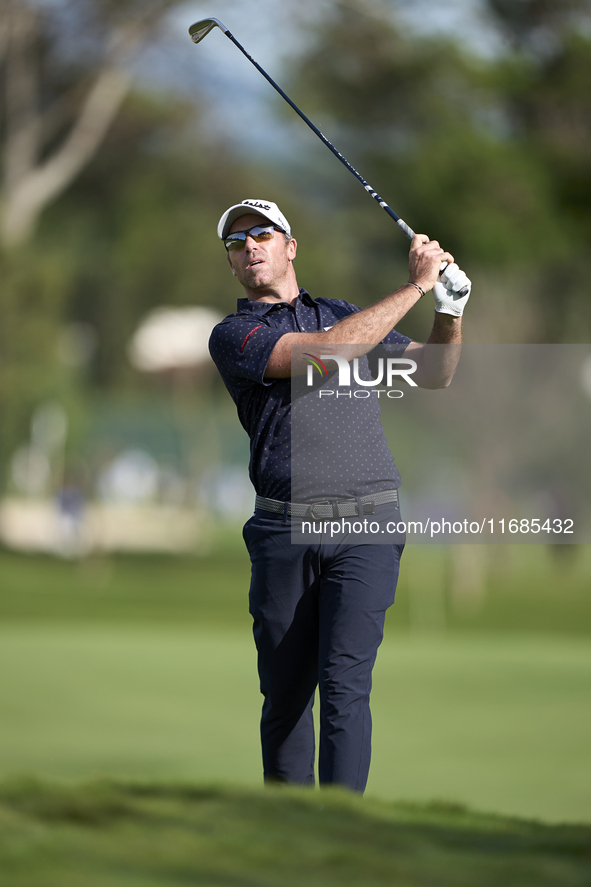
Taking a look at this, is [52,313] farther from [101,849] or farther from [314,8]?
[101,849]

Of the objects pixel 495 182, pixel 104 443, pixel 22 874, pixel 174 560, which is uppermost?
pixel 495 182

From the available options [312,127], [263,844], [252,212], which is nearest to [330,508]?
[252,212]

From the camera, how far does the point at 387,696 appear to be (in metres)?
6.77

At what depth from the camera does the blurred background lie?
574 cm

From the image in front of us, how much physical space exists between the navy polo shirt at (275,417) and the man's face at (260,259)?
9 centimetres

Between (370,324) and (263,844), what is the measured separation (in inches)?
55.4

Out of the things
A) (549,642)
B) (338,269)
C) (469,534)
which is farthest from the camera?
(338,269)

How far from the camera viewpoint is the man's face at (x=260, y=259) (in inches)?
130

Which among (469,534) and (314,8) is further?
(314,8)

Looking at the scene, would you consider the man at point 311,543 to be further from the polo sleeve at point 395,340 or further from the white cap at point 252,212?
the polo sleeve at point 395,340

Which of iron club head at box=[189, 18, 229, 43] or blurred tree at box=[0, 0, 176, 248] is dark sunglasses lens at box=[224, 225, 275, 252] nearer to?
iron club head at box=[189, 18, 229, 43]

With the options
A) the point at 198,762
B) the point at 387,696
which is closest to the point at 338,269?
the point at 387,696

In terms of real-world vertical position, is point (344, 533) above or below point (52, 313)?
below

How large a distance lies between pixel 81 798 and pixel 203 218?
86.2ft
